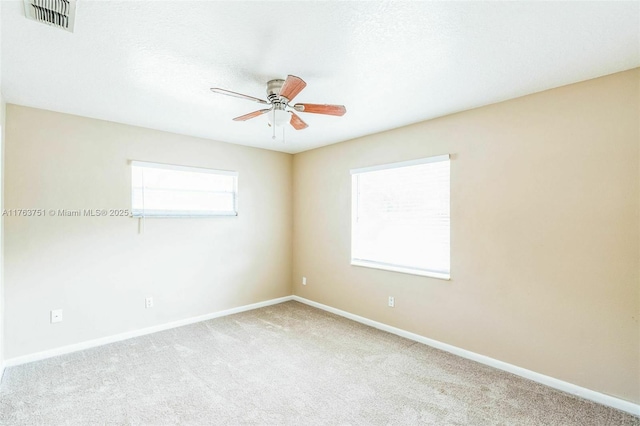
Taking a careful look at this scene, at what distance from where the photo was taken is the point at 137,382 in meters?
2.61

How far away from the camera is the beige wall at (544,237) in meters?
2.27

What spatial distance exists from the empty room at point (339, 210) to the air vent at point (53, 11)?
13 millimetres

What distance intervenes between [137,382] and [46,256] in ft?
5.21

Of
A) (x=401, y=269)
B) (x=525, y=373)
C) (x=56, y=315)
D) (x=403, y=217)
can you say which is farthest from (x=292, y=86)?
(x=56, y=315)

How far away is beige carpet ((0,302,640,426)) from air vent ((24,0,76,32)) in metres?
2.46

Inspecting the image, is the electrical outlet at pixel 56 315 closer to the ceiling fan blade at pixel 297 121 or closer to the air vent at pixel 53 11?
the air vent at pixel 53 11

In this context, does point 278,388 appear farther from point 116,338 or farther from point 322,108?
point 322,108

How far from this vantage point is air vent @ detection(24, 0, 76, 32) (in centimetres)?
153

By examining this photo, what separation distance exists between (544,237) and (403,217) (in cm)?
140

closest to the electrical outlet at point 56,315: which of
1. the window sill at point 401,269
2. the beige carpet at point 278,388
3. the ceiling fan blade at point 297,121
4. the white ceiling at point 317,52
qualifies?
the beige carpet at point 278,388

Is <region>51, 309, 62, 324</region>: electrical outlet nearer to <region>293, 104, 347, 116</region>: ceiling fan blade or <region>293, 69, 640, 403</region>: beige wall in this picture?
<region>293, 104, 347, 116</region>: ceiling fan blade

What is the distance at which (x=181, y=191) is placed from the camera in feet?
13.0

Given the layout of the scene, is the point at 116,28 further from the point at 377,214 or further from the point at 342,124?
the point at 377,214

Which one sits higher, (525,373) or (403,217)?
(403,217)
